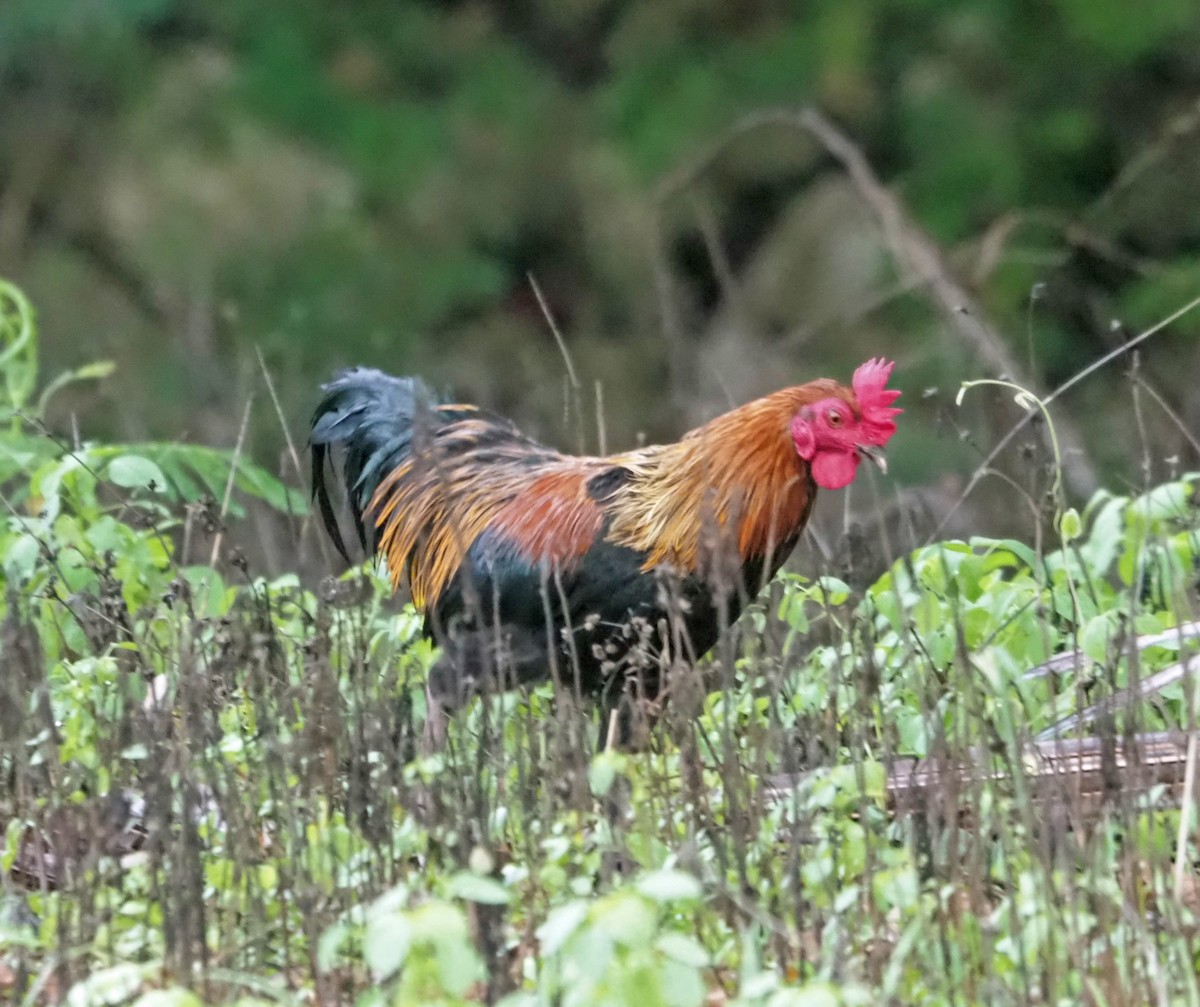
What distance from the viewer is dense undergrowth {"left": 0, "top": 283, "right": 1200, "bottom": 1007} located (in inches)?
87.3

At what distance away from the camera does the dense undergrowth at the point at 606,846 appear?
87.3 inches

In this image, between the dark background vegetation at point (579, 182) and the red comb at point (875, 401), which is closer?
the red comb at point (875, 401)

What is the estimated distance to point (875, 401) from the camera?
3.95 meters

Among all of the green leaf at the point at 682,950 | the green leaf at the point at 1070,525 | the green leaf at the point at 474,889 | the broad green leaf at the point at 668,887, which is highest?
the green leaf at the point at 1070,525

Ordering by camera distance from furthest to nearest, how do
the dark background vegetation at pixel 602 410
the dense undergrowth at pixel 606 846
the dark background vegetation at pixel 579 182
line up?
the dark background vegetation at pixel 579 182 < the dark background vegetation at pixel 602 410 < the dense undergrowth at pixel 606 846

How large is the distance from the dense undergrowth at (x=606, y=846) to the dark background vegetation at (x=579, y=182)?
19.8ft

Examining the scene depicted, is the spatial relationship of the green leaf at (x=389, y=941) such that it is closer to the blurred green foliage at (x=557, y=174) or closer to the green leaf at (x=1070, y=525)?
the green leaf at (x=1070, y=525)

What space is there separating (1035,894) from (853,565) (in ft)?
1.69

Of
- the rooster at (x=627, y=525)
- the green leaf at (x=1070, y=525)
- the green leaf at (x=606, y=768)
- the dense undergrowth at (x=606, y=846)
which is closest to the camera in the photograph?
the dense undergrowth at (x=606, y=846)

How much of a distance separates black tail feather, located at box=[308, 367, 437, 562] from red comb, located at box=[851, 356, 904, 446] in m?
1.14

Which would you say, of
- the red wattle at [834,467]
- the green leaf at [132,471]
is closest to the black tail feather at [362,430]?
the green leaf at [132,471]

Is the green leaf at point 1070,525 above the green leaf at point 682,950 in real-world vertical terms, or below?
above

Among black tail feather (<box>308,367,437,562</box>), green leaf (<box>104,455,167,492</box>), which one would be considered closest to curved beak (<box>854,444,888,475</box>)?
black tail feather (<box>308,367,437,562</box>)

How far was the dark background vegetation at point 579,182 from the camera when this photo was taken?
951 cm
